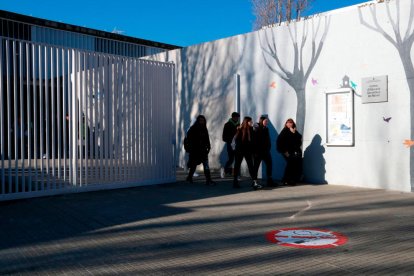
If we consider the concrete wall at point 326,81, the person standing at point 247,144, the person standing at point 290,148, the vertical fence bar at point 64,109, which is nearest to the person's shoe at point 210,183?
the person standing at point 247,144

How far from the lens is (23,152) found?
953cm

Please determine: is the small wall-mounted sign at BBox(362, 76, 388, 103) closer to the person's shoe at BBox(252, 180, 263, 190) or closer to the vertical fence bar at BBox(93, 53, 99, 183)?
the person's shoe at BBox(252, 180, 263, 190)

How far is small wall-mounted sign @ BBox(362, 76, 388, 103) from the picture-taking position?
10.6 m

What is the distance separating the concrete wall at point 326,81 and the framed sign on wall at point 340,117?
141 millimetres

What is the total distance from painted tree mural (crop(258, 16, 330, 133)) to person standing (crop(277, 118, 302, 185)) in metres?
0.84

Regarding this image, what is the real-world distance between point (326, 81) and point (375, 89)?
4.73 ft

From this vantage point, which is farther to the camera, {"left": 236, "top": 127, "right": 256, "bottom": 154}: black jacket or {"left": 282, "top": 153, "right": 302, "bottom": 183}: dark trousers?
{"left": 282, "top": 153, "right": 302, "bottom": 183}: dark trousers

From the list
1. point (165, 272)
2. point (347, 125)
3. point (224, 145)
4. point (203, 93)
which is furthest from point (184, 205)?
point (203, 93)

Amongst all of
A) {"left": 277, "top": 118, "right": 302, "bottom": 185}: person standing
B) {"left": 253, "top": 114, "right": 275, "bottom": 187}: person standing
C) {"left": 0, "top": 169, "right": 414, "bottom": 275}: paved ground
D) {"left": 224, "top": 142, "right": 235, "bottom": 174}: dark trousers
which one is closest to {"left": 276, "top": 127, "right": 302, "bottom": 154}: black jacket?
{"left": 277, "top": 118, "right": 302, "bottom": 185}: person standing

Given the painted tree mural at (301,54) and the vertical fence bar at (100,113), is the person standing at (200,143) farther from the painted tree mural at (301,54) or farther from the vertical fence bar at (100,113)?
the painted tree mural at (301,54)

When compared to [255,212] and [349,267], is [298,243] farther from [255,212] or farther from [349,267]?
[255,212]

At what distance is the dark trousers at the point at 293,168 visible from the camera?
38.6 ft

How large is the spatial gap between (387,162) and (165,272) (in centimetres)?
Result: 752

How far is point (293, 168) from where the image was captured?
1188cm
